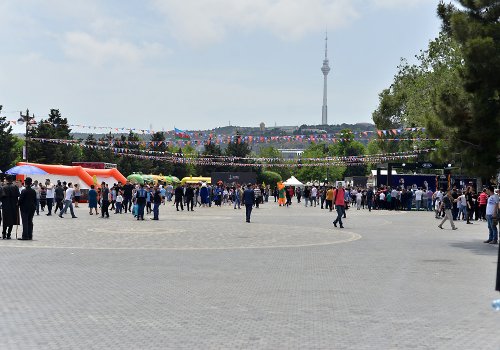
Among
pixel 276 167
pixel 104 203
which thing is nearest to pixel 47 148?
pixel 104 203

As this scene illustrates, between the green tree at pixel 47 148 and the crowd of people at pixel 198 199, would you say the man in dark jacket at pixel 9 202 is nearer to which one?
the crowd of people at pixel 198 199

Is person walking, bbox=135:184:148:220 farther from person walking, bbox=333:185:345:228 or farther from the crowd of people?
person walking, bbox=333:185:345:228

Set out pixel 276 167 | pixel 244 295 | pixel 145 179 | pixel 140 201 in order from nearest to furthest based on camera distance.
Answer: pixel 244 295 → pixel 140 201 → pixel 145 179 → pixel 276 167

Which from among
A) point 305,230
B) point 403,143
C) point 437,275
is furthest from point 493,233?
point 403,143

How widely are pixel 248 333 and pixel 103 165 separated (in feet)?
178

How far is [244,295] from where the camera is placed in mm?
11023

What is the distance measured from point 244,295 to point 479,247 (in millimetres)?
11800

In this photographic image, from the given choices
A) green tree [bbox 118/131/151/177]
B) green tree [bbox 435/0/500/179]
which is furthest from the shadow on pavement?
green tree [bbox 118/131/151/177]

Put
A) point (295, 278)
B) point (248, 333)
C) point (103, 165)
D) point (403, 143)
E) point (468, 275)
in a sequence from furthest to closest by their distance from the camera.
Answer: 1. point (403, 143)
2. point (103, 165)
3. point (468, 275)
4. point (295, 278)
5. point (248, 333)

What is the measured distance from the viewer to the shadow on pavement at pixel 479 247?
63.1 ft

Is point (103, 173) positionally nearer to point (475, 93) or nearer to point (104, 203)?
point (104, 203)

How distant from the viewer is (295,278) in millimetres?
13148

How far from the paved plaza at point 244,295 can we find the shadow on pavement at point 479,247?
0.06 meters

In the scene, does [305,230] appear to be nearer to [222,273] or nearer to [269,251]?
[269,251]
